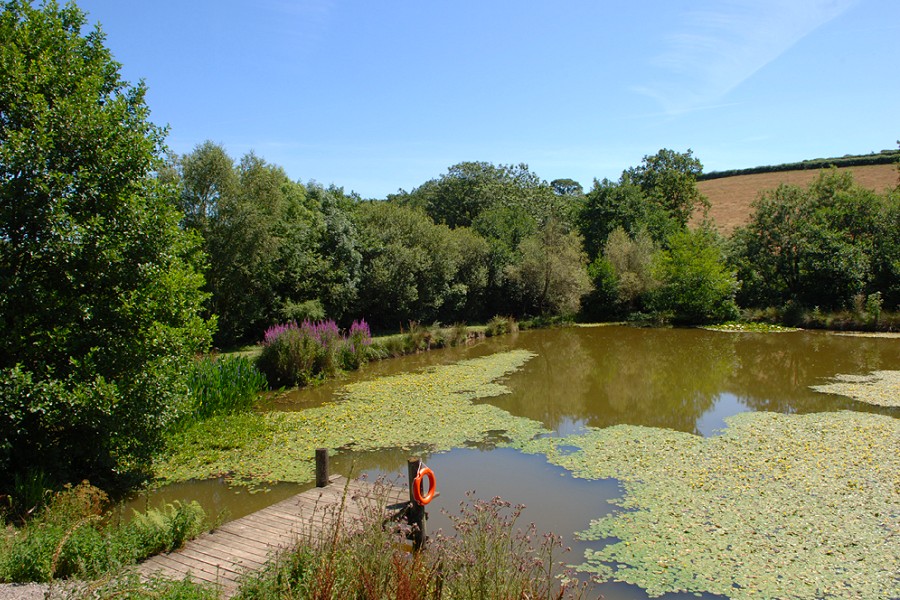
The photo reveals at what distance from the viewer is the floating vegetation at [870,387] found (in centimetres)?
1349

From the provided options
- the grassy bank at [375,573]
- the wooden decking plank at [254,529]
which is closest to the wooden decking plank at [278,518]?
the wooden decking plank at [254,529]

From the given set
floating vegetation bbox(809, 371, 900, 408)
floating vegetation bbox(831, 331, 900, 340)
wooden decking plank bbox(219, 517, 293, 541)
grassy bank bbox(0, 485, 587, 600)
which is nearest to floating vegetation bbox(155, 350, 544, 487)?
wooden decking plank bbox(219, 517, 293, 541)

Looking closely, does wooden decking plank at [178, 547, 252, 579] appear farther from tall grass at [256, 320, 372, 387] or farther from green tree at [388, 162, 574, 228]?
green tree at [388, 162, 574, 228]

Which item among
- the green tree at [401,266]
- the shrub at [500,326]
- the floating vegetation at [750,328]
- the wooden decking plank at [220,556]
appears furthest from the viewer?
the floating vegetation at [750,328]

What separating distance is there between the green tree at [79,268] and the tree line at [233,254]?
27mm

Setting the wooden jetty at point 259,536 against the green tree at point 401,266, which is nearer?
the wooden jetty at point 259,536

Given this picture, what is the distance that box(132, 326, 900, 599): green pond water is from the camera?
8.30 m

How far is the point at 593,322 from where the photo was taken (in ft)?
103

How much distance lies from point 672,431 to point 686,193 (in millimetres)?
34276

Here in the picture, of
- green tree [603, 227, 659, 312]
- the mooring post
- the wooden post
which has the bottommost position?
the mooring post

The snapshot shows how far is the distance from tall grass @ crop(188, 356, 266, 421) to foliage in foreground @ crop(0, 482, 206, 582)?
4120mm

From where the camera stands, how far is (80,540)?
5.07m

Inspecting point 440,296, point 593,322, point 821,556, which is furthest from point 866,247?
point 821,556

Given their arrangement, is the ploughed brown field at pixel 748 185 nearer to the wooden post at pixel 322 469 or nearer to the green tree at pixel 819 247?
the green tree at pixel 819 247
